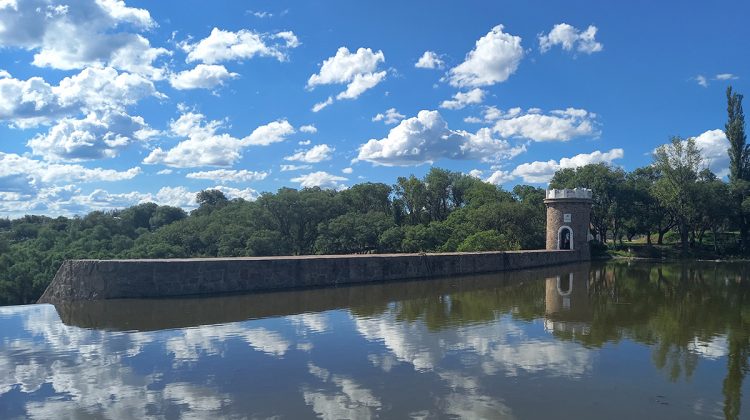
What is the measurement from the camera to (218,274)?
13.3 meters

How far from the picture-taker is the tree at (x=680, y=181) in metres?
35.4

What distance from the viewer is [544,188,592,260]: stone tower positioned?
28297 mm

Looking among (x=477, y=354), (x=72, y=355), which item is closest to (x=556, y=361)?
(x=477, y=354)

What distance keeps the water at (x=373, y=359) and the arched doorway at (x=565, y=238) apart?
16.2 meters

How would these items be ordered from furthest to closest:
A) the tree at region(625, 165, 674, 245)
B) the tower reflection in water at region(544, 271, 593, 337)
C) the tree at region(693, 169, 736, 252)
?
1. the tree at region(625, 165, 674, 245)
2. the tree at region(693, 169, 736, 252)
3. the tower reflection in water at region(544, 271, 593, 337)

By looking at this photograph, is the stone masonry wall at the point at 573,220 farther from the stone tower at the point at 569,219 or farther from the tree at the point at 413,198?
the tree at the point at 413,198

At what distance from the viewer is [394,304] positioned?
1211cm

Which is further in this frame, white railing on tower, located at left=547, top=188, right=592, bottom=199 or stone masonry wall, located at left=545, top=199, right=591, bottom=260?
white railing on tower, located at left=547, top=188, right=592, bottom=199

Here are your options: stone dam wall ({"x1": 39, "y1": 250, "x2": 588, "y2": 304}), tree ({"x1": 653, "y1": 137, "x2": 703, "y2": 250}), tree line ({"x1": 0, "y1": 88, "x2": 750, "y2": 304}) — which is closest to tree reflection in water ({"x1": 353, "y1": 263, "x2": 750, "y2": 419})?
stone dam wall ({"x1": 39, "y1": 250, "x2": 588, "y2": 304})

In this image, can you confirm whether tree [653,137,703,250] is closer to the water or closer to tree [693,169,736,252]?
tree [693,169,736,252]

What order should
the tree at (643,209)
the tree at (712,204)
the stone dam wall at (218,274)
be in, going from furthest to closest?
1. the tree at (643,209)
2. the tree at (712,204)
3. the stone dam wall at (218,274)

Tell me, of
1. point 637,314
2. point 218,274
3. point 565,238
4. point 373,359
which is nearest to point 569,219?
point 565,238

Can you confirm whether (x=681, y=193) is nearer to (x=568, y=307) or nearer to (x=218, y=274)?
(x=568, y=307)

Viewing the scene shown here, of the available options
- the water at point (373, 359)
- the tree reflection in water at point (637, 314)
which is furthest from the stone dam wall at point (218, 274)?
the tree reflection in water at point (637, 314)
